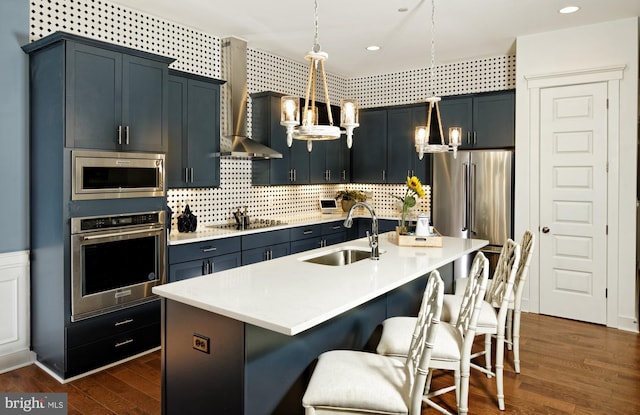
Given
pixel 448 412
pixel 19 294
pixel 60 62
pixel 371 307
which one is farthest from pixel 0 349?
pixel 448 412

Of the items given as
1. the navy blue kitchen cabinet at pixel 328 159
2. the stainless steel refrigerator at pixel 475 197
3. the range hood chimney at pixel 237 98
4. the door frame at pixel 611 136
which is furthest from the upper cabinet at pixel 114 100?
the door frame at pixel 611 136

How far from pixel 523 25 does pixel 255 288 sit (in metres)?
3.94

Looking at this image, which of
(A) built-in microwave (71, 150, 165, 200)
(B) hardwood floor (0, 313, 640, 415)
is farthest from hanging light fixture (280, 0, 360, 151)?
(B) hardwood floor (0, 313, 640, 415)

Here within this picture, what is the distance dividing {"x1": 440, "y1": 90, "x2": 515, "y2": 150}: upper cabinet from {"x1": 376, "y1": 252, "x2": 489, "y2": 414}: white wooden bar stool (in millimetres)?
3057

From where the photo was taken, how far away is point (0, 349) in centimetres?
336

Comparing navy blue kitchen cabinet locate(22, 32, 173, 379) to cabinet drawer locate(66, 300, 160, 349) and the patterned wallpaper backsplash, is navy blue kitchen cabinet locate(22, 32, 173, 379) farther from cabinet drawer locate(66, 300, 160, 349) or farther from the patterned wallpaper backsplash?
the patterned wallpaper backsplash

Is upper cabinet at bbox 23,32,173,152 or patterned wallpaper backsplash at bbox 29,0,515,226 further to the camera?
patterned wallpaper backsplash at bbox 29,0,515,226

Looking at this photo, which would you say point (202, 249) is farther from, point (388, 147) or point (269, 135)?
point (388, 147)

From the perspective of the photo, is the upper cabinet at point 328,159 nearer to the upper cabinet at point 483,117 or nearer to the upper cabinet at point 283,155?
the upper cabinet at point 283,155

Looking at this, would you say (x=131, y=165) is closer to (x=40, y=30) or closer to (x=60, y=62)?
(x=60, y=62)

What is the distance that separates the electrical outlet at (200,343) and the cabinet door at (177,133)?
2.27 metres

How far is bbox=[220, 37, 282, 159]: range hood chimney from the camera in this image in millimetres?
4848

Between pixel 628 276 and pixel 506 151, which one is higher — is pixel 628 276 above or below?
below

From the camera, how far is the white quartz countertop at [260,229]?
13.5ft
